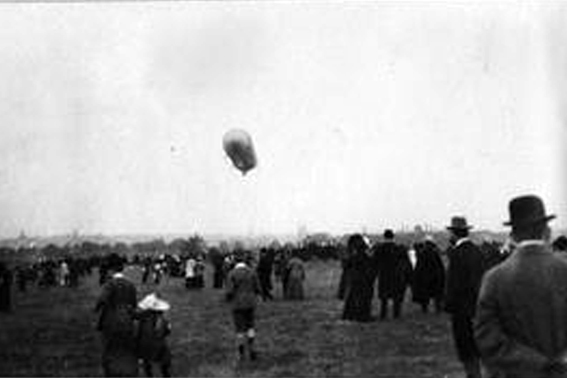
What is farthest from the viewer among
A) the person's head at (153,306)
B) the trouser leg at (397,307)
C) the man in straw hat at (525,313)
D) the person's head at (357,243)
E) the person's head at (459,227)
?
the trouser leg at (397,307)

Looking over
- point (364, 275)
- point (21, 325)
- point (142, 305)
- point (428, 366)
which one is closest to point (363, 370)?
point (428, 366)

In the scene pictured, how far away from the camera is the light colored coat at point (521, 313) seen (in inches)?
200

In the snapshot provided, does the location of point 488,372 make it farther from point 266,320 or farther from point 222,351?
point 266,320

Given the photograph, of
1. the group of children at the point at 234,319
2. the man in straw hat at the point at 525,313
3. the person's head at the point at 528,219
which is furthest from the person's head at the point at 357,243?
the man in straw hat at the point at 525,313

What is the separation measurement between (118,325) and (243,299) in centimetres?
402

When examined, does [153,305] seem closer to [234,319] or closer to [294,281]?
[234,319]

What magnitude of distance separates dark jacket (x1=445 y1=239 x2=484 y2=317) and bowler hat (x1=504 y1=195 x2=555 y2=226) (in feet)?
20.2

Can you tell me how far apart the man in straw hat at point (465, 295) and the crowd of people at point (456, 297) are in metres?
0.01

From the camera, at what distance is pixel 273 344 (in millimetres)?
17594

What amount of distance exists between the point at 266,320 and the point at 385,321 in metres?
3.28

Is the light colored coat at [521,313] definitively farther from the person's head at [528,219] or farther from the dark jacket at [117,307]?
the dark jacket at [117,307]

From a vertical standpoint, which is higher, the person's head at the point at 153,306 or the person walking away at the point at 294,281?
the person's head at the point at 153,306

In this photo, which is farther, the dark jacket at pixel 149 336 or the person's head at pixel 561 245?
the person's head at pixel 561 245

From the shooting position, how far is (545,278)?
5.16 meters
